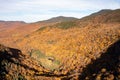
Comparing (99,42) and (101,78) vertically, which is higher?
(99,42)

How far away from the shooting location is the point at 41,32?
54688 mm

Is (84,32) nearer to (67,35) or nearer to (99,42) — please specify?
(67,35)

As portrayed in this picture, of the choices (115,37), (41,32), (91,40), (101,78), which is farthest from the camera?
(41,32)

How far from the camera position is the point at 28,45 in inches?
1877

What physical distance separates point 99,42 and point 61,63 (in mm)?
6559

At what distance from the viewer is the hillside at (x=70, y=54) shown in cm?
2642

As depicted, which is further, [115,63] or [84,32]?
[84,32]

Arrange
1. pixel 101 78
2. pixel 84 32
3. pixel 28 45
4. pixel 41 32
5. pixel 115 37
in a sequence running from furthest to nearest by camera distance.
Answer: pixel 41 32
pixel 28 45
pixel 84 32
pixel 115 37
pixel 101 78

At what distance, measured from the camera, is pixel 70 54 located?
122 ft

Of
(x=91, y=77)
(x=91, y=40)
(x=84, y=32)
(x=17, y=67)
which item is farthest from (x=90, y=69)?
(x=84, y=32)

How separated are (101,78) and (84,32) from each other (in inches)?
773

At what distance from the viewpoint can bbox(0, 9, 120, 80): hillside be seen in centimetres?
2642

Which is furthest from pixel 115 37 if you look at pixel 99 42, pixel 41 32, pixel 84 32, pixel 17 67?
pixel 41 32

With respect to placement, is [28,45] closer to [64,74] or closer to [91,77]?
[64,74]
